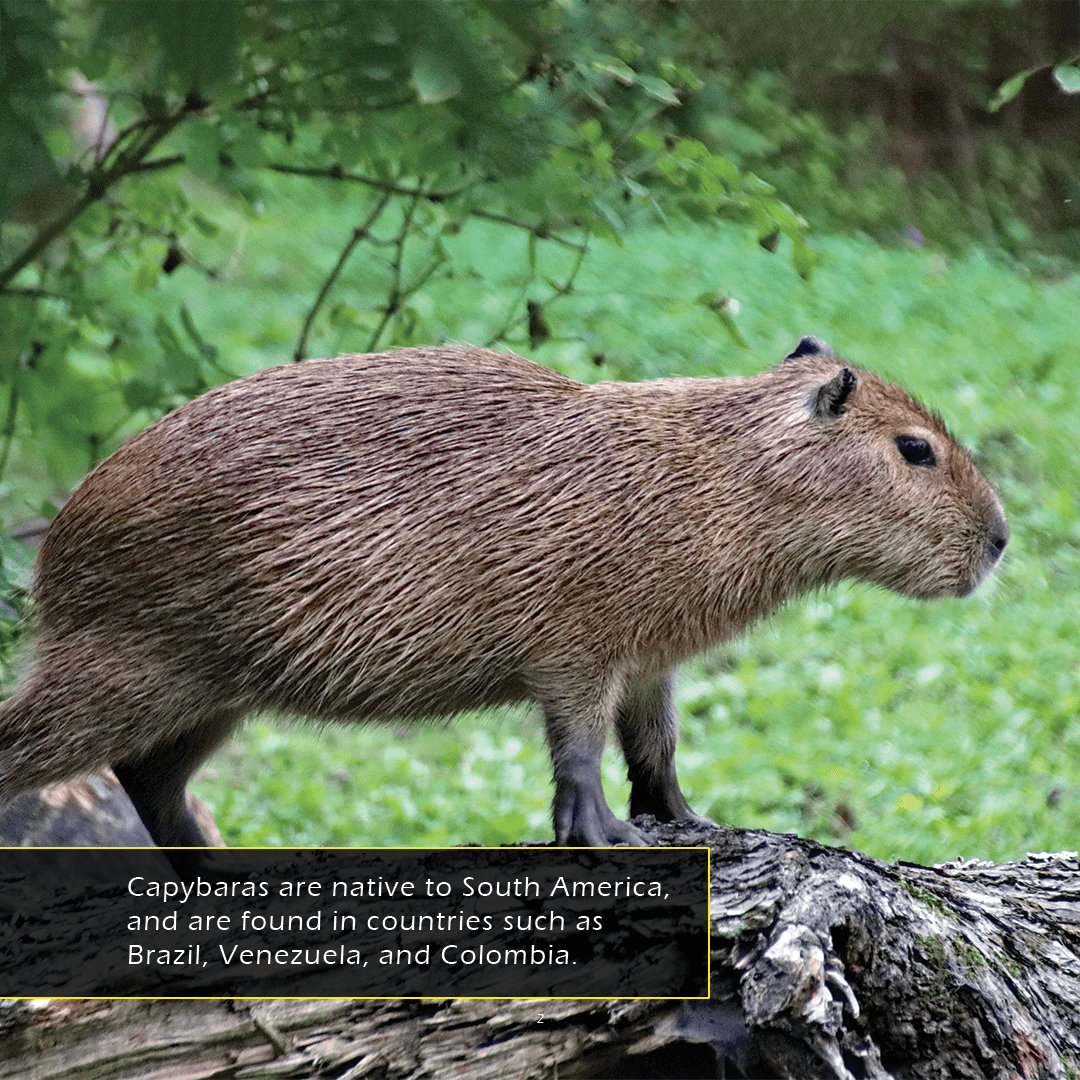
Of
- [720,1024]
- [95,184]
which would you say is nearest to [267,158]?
[95,184]

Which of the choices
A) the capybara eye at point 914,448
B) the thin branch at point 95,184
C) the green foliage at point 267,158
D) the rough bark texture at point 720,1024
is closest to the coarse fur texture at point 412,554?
the capybara eye at point 914,448

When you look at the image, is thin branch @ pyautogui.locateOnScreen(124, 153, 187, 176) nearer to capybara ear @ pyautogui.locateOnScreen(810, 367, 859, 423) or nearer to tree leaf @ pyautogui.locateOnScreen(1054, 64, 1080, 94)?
capybara ear @ pyautogui.locateOnScreen(810, 367, 859, 423)

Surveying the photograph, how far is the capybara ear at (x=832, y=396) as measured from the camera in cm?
332

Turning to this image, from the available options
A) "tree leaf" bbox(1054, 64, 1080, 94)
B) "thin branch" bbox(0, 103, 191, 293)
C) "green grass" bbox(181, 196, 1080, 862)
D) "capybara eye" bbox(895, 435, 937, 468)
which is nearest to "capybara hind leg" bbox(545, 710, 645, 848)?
"green grass" bbox(181, 196, 1080, 862)

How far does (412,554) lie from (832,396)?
111cm

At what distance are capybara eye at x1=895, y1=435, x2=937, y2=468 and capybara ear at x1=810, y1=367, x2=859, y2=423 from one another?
0.61ft

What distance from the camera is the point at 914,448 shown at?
3414 millimetres

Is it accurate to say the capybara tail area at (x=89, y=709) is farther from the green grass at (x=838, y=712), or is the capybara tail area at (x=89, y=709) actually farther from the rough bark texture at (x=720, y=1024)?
the rough bark texture at (x=720, y=1024)

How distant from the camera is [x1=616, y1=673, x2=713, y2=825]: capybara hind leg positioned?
3.54 meters

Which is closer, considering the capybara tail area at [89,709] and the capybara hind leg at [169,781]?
the capybara tail area at [89,709]

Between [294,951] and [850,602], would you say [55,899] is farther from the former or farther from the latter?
[850,602]

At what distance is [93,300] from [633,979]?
10.1ft

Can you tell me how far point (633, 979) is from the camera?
2.62 metres

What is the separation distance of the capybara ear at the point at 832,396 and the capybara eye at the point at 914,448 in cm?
19
